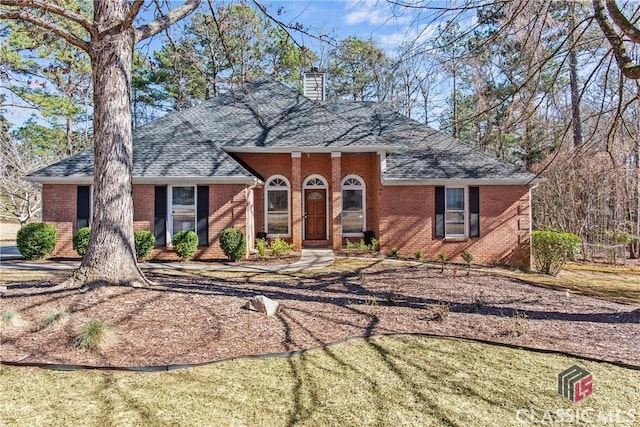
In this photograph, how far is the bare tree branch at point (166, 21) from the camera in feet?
23.8

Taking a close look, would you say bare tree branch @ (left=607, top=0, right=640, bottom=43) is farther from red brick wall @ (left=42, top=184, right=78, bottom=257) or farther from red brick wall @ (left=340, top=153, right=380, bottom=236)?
red brick wall @ (left=42, top=184, right=78, bottom=257)

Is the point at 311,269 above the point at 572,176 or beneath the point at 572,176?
beneath

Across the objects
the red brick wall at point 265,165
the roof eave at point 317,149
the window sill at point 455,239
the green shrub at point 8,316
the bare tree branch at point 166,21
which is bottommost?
the green shrub at point 8,316

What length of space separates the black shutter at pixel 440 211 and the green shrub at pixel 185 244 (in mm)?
8275

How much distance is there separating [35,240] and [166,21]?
852 cm

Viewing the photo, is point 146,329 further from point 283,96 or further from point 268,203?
point 283,96

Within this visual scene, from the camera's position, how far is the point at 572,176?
1688 centimetres

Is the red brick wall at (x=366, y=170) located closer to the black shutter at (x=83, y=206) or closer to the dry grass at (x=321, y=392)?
the black shutter at (x=83, y=206)

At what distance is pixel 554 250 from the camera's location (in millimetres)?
12391

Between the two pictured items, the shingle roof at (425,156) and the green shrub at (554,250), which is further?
the shingle roof at (425,156)

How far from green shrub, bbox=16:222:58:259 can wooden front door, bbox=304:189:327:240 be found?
27.5 ft

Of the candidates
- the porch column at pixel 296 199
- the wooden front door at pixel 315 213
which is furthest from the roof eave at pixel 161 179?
the wooden front door at pixel 315 213

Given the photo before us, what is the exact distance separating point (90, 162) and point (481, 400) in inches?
542

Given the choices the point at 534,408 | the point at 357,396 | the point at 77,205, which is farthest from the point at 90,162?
the point at 534,408
